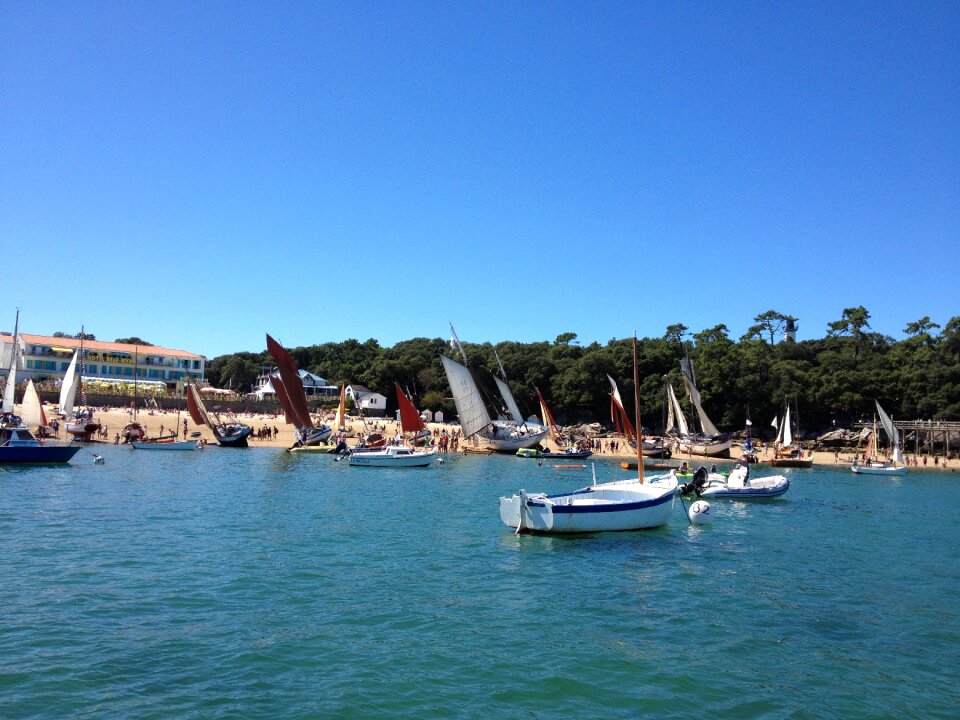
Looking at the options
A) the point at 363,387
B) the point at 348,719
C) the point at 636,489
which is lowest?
the point at 348,719

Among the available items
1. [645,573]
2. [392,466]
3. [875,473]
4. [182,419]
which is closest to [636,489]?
[645,573]

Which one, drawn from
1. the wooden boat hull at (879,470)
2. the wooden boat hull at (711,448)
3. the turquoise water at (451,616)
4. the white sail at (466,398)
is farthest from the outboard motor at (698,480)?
the wooden boat hull at (711,448)

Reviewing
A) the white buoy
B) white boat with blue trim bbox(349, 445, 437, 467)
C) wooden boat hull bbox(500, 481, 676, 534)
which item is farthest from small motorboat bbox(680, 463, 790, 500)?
white boat with blue trim bbox(349, 445, 437, 467)

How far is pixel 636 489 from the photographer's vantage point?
89.9 ft

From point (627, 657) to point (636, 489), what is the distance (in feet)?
48.9

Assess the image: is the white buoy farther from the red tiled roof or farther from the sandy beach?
the red tiled roof

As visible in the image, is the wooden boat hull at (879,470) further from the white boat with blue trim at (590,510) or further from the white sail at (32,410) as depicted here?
the white sail at (32,410)

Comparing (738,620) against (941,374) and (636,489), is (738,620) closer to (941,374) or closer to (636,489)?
(636,489)

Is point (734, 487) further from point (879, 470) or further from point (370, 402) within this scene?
point (370, 402)

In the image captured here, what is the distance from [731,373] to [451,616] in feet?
252

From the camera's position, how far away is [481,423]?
70.9m

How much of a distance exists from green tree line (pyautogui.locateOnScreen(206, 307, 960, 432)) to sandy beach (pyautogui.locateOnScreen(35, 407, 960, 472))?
7.35m

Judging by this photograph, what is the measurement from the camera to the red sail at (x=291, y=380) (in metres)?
60.7

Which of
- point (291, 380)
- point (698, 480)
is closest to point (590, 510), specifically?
point (698, 480)
